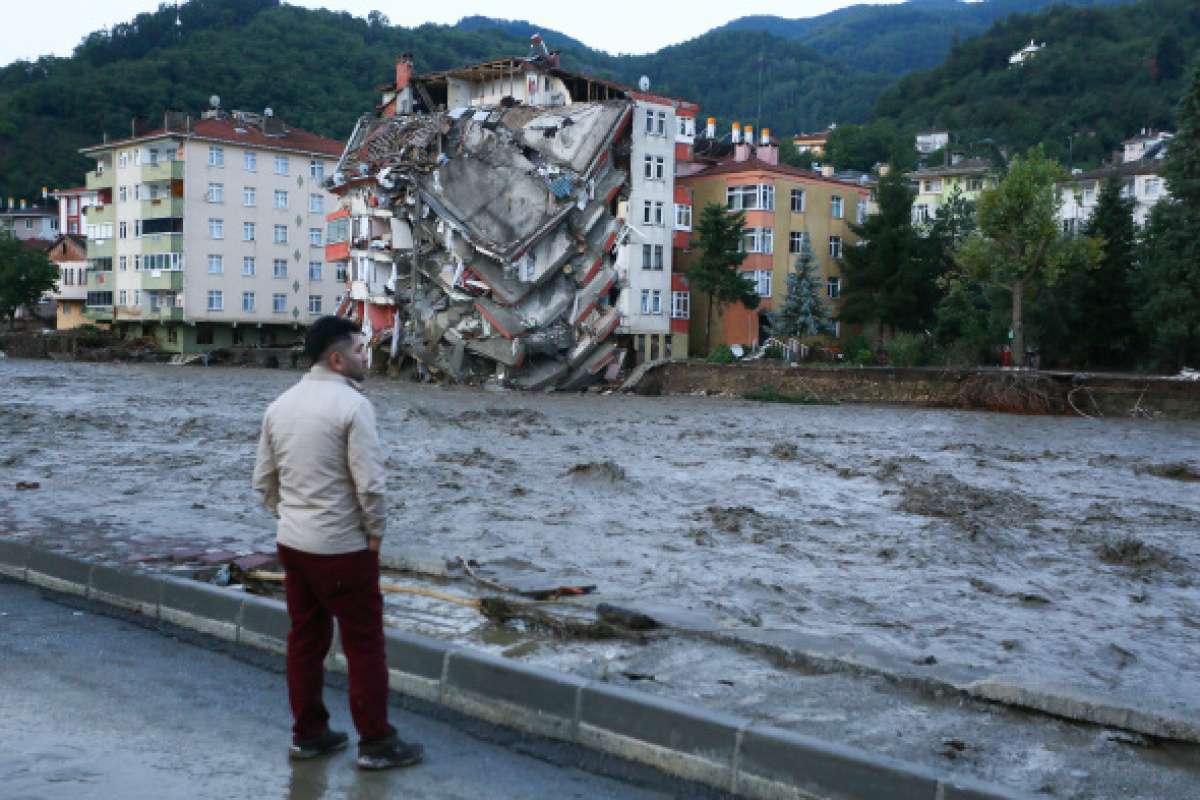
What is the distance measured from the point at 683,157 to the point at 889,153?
243 ft

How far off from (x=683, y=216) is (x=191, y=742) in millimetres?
61060

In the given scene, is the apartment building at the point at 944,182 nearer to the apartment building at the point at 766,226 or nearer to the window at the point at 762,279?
the apartment building at the point at 766,226

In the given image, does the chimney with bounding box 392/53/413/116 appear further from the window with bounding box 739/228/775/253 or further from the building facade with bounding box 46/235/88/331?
the building facade with bounding box 46/235/88/331

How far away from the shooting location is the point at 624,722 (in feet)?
19.5

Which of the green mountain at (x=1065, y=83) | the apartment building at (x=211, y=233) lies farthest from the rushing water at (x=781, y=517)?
the green mountain at (x=1065, y=83)

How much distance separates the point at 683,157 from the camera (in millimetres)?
66125

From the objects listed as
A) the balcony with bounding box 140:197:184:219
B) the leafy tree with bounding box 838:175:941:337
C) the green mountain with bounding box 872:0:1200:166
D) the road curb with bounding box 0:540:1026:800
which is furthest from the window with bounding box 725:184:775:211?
the green mountain with bounding box 872:0:1200:166

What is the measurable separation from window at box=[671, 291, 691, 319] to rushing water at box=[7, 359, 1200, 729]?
30748 millimetres

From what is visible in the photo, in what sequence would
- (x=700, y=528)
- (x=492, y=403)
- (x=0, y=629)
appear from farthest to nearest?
(x=492, y=403) → (x=700, y=528) → (x=0, y=629)

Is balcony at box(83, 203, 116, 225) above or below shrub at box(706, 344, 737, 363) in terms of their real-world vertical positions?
above

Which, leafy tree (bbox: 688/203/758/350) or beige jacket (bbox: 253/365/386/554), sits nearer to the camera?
beige jacket (bbox: 253/365/386/554)

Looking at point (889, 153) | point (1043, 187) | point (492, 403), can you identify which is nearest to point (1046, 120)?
point (889, 153)

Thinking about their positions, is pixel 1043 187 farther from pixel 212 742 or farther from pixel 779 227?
pixel 212 742

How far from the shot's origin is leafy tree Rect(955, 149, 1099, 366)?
170ft
